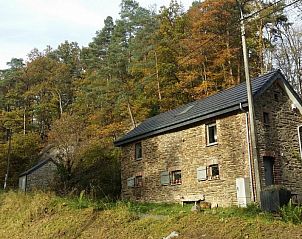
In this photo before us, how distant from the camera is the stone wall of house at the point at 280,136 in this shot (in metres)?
18.5

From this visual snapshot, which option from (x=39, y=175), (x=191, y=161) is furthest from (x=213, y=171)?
(x=39, y=175)

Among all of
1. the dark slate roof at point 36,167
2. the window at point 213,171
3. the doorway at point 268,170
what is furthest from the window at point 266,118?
the dark slate roof at point 36,167

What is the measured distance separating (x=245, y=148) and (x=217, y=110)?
8.32ft

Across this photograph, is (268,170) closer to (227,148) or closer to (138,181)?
(227,148)

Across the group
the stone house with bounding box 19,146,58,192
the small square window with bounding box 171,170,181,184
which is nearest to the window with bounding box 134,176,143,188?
the small square window with bounding box 171,170,181,184

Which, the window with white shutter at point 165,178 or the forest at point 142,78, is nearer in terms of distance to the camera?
the window with white shutter at point 165,178

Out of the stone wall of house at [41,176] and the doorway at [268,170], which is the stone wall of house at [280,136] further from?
the stone wall of house at [41,176]

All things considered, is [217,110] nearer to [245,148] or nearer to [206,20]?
[245,148]

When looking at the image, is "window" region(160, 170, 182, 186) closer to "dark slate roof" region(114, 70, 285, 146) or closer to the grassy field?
"dark slate roof" region(114, 70, 285, 146)

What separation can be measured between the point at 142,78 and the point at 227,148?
21240mm

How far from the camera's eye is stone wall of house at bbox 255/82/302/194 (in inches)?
728

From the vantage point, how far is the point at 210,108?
2011 centimetres

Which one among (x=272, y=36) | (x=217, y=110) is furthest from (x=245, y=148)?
(x=272, y=36)

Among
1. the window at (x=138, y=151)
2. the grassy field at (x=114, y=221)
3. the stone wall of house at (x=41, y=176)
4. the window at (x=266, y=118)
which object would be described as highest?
the window at (x=266, y=118)
